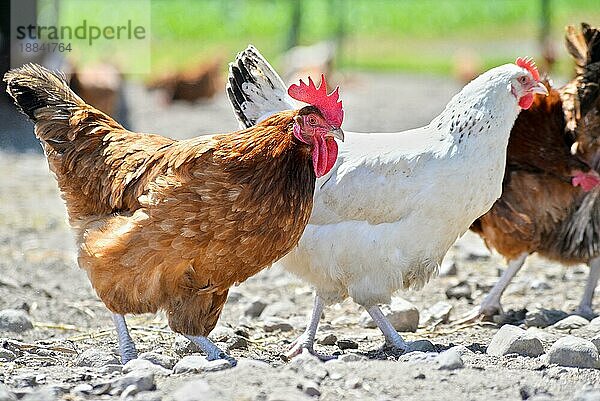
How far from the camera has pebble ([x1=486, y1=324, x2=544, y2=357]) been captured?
505 cm

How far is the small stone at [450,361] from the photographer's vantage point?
4.32 metres

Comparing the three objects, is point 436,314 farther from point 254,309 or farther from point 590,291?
point 254,309

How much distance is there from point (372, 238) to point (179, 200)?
1.16m

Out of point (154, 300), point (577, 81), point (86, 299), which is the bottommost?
point (86, 299)

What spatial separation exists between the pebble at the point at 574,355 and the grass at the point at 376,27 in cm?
1904

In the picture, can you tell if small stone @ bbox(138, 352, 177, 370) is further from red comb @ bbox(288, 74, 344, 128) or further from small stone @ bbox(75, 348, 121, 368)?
red comb @ bbox(288, 74, 344, 128)

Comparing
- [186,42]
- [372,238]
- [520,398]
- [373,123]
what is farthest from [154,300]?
[186,42]

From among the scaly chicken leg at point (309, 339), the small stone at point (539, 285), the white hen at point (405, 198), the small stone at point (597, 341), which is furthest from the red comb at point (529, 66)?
the small stone at point (539, 285)

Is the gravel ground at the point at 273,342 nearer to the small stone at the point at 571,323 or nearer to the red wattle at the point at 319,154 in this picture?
the small stone at the point at 571,323

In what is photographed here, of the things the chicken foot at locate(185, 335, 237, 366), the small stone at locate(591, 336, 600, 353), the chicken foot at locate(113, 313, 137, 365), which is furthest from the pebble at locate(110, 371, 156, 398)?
the small stone at locate(591, 336, 600, 353)

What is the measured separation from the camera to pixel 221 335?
19.4 feet

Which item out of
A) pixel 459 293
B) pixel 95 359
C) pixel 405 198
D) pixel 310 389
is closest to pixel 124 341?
pixel 95 359

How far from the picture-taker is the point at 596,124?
658cm

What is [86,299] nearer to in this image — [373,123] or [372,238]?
[372,238]
